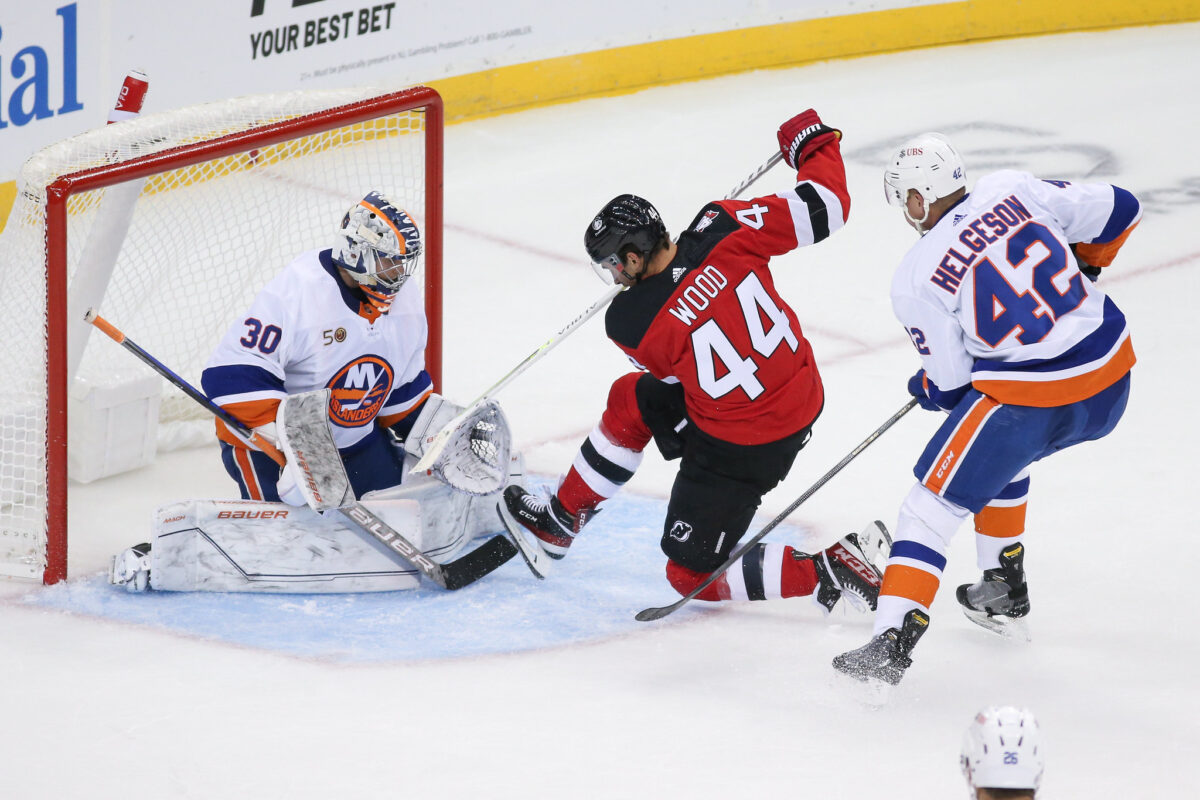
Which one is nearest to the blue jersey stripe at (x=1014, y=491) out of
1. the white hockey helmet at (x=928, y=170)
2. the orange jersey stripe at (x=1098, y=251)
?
the orange jersey stripe at (x=1098, y=251)

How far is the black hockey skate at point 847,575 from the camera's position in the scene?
314 cm

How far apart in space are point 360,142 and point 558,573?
1.38 m

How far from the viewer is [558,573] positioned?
3492 mm

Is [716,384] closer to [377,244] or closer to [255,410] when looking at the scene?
[377,244]

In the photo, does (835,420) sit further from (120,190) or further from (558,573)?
(120,190)

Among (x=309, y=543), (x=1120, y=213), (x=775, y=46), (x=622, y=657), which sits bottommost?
(x=622, y=657)

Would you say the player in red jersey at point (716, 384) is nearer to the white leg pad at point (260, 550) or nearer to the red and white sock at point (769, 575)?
A: the red and white sock at point (769, 575)

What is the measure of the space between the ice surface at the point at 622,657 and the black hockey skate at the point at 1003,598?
0.13 ft

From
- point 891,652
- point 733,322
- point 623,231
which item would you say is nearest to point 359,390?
point 623,231

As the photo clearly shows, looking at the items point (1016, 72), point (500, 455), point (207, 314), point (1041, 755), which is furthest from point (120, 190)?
point (1016, 72)

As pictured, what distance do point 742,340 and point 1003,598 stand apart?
739 mm

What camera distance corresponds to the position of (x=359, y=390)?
3441 mm

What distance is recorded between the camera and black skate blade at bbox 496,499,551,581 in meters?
3.39

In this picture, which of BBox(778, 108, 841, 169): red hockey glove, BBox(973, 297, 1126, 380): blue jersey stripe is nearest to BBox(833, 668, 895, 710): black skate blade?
BBox(973, 297, 1126, 380): blue jersey stripe
